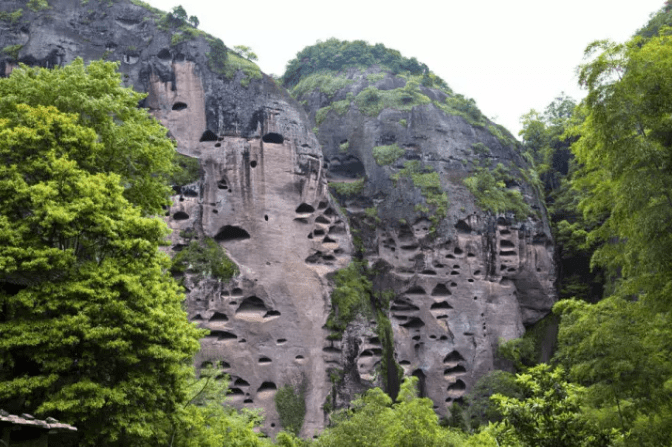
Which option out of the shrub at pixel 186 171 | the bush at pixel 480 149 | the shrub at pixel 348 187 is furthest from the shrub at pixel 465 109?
the shrub at pixel 186 171

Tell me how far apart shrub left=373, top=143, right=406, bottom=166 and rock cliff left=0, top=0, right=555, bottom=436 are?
0.07 m

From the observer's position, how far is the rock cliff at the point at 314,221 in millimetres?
27344

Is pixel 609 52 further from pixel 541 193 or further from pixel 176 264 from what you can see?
pixel 541 193

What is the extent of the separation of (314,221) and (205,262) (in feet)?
21.0

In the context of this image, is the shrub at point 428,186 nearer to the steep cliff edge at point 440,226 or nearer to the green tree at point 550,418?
the steep cliff edge at point 440,226

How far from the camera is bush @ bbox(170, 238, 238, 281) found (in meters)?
26.6

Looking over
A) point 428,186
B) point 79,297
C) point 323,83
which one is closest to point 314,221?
point 428,186

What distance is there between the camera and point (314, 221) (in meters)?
30.3

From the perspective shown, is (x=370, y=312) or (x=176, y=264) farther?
(x=370, y=312)

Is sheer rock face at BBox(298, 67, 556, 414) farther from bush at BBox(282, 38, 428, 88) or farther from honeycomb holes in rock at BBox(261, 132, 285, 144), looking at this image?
bush at BBox(282, 38, 428, 88)

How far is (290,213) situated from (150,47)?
12.1 m

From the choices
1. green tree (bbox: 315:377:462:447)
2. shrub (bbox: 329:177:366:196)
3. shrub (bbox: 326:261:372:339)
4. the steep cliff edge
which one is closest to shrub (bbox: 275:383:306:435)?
the steep cliff edge

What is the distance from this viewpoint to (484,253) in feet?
109


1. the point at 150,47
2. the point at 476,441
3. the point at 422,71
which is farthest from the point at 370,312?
the point at 422,71
